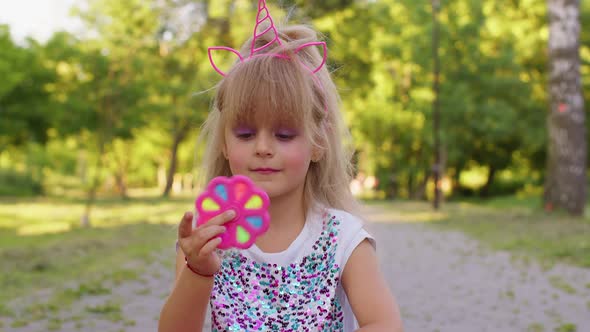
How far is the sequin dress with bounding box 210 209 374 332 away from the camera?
6.72 ft

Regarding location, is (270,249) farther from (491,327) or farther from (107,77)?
(107,77)

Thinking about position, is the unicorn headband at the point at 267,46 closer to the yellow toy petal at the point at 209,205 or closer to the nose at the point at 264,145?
the nose at the point at 264,145

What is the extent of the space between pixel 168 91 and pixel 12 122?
883 cm

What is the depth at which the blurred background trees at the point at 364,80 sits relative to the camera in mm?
20453

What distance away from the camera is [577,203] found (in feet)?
44.8

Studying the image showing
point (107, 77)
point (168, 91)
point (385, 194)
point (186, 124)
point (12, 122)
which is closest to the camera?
point (107, 77)

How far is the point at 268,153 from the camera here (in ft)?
6.16

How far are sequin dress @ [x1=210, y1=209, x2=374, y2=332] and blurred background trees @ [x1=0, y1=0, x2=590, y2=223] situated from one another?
14.7 meters

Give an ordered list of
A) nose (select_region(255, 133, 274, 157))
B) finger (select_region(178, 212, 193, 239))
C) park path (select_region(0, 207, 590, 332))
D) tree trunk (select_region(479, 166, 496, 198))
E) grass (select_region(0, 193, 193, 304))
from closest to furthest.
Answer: finger (select_region(178, 212, 193, 239))
nose (select_region(255, 133, 274, 157))
park path (select_region(0, 207, 590, 332))
grass (select_region(0, 193, 193, 304))
tree trunk (select_region(479, 166, 496, 198))

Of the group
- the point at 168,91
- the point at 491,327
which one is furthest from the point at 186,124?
the point at 491,327

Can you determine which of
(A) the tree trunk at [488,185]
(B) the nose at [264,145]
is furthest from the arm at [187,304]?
(A) the tree trunk at [488,185]

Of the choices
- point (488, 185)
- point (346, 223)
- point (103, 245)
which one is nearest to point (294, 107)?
point (346, 223)

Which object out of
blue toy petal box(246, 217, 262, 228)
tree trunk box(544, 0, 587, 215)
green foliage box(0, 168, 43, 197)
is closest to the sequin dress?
blue toy petal box(246, 217, 262, 228)

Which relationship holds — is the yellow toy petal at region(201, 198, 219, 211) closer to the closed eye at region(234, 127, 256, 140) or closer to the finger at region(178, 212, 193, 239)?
the finger at region(178, 212, 193, 239)
